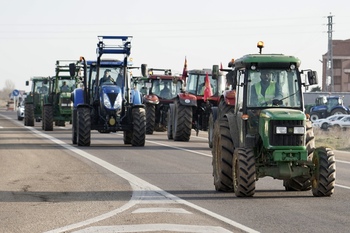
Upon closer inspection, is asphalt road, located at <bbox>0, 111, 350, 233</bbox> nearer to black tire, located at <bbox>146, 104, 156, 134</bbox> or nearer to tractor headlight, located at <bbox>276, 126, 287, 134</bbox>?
tractor headlight, located at <bbox>276, 126, 287, 134</bbox>

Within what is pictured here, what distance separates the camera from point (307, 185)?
18.7 m

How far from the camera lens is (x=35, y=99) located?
187 ft

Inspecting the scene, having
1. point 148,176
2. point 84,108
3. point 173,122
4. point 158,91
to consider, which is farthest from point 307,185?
point 158,91

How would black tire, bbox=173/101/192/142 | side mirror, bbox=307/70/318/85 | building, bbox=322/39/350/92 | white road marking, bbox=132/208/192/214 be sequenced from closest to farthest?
1. white road marking, bbox=132/208/192/214
2. side mirror, bbox=307/70/318/85
3. black tire, bbox=173/101/192/142
4. building, bbox=322/39/350/92

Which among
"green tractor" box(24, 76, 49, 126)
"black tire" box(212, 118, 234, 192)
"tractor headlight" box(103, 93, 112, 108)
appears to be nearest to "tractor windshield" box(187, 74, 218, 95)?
"tractor headlight" box(103, 93, 112, 108)

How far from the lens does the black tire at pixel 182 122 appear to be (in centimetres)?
3772

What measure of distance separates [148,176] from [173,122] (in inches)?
696

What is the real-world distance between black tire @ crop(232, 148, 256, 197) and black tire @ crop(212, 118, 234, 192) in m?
0.86

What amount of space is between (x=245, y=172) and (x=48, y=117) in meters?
30.8

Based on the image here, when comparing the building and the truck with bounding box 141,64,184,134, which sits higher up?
the building

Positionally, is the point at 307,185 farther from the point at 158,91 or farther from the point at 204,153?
the point at 158,91

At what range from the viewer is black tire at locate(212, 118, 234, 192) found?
60.1ft

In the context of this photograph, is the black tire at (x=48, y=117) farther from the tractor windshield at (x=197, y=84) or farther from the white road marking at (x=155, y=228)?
the white road marking at (x=155, y=228)

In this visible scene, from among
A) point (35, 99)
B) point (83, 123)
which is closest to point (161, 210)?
point (83, 123)
